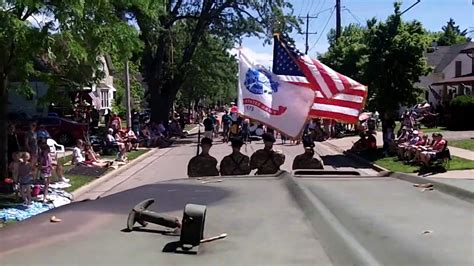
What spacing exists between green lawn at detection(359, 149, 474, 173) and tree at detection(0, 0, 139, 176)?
9423 mm

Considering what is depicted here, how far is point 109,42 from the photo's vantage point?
12844 mm

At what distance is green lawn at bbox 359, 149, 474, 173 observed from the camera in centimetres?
1923

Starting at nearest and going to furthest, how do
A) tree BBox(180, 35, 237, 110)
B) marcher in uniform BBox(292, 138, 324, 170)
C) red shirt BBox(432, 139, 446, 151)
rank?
marcher in uniform BBox(292, 138, 324, 170) → red shirt BBox(432, 139, 446, 151) → tree BBox(180, 35, 237, 110)

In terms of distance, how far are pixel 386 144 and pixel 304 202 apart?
888 inches

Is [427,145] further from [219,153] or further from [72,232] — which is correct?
[72,232]

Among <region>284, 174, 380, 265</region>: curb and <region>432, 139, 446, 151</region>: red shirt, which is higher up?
<region>284, 174, 380, 265</region>: curb

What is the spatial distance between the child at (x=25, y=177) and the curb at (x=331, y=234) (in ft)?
33.8

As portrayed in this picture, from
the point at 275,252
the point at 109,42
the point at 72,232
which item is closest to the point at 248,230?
the point at 275,252

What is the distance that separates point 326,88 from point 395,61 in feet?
51.7

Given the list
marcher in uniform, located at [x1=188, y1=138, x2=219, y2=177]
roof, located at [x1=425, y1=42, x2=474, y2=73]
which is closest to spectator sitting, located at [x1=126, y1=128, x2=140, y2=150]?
marcher in uniform, located at [x1=188, y1=138, x2=219, y2=177]

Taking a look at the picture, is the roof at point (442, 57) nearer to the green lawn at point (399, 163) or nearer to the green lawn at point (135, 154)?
the green lawn at point (135, 154)

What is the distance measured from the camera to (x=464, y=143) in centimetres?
2716

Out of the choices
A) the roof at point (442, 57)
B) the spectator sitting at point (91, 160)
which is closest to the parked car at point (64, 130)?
the spectator sitting at point (91, 160)

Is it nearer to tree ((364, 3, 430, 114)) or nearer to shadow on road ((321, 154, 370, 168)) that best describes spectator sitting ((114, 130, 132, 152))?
shadow on road ((321, 154, 370, 168))
